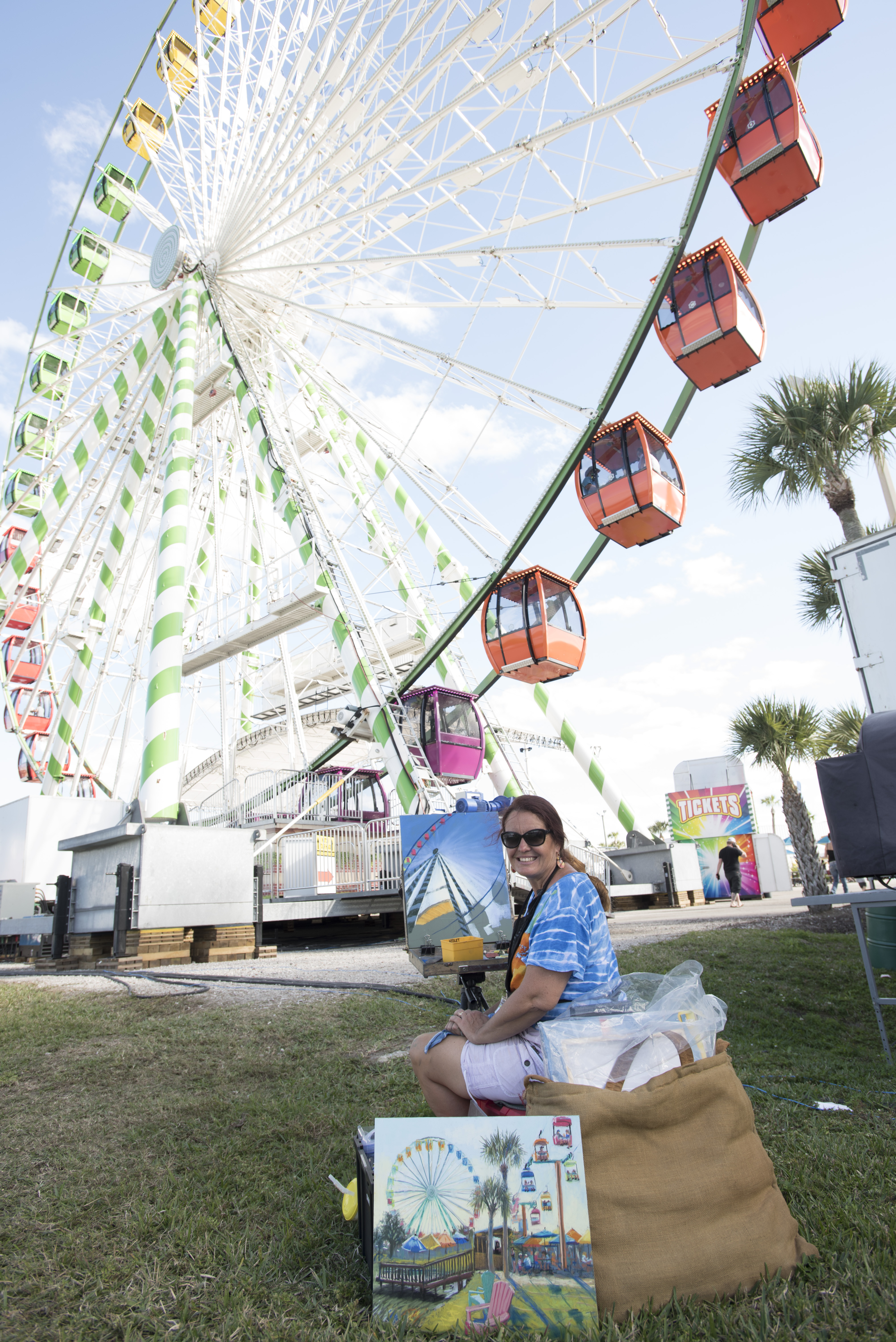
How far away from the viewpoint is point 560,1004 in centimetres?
249

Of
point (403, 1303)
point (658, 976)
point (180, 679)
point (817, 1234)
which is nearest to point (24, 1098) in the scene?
point (403, 1303)

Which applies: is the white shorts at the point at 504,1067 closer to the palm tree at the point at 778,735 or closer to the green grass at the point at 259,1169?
the green grass at the point at 259,1169

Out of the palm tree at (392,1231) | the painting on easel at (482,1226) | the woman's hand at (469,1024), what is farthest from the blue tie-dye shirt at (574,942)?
the palm tree at (392,1231)

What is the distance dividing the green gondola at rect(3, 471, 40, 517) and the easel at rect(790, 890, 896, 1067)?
22394 millimetres

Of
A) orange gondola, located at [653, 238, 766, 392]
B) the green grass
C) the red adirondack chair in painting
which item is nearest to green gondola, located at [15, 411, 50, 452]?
orange gondola, located at [653, 238, 766, 392]

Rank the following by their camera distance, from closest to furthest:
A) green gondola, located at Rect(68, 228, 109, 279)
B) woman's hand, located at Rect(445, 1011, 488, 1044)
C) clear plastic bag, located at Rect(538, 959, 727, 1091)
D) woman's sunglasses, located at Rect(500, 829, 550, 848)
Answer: clear plastic bag, located at Rect(538, 959, 727, 1091), woman's hand, located at Rect(445, 1011, 488, 1044), woman's sunglasses, located at Rect(500, 829, 550, 848), green gondola, located at Rect(68, 228, 109, 279)

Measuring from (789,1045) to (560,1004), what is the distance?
11.6 feet

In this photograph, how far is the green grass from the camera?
206cm

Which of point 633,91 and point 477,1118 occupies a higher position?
point 633,91

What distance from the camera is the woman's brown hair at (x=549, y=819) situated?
2.86 meters

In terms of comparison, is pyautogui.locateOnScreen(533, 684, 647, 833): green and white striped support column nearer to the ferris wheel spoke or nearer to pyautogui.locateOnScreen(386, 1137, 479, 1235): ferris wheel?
the ferris wheel spoke

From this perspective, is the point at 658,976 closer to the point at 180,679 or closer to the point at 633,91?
the point at 180,679

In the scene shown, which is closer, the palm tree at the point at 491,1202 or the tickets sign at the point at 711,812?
the palm tree at the point at 491,1202

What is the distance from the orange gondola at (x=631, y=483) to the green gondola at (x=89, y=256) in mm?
14934
